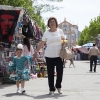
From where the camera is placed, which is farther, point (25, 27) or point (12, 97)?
point (25, 27)

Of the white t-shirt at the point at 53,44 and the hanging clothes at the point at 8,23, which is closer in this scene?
the white t-shirt at the point at 53,44

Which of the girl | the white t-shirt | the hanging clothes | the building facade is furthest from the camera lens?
the building facade

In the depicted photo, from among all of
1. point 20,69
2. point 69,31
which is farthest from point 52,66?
point 69,31

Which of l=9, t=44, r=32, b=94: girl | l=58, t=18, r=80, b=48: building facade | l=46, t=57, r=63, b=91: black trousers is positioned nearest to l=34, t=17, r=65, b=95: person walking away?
l=46, t=57, r=63, b=91: black trousers

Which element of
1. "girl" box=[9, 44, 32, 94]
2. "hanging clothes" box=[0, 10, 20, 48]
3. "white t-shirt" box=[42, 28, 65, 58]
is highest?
"hanging clothes" box=[0, 10, 20, 48]

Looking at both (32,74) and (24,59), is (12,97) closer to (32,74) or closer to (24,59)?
(24,59)

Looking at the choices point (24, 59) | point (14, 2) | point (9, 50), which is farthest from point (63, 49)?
point (14, 2)

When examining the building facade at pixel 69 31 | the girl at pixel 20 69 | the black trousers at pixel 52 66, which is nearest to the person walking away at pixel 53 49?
the black trousers at pixel 52 66

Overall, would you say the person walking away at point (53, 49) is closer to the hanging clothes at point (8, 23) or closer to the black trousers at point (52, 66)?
the black trousers at point (52, 66)

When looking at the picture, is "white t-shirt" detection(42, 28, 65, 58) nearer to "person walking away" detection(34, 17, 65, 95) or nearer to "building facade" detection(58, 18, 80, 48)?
"person walking away" detection(34, 17, 65, 95)

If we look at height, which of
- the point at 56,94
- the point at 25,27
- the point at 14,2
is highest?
the point at 14,2

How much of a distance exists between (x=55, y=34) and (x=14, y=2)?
28.2 feet

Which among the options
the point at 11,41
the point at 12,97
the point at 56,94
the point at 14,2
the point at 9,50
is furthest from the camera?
the point at 14,2

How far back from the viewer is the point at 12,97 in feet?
25.9
